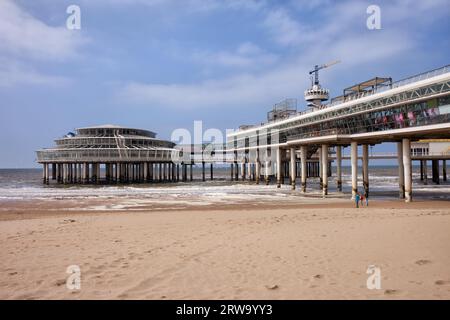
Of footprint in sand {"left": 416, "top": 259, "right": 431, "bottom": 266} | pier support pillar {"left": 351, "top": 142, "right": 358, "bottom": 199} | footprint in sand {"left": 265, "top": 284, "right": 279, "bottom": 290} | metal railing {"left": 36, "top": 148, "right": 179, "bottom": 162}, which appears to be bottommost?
footprint in sand {"left": 265, "top": 284, "right": 279, "bottom": 290}

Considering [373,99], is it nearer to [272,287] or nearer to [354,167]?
[354,167]

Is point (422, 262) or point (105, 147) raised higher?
point (105, 147)

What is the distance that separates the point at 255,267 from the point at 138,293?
291 cm

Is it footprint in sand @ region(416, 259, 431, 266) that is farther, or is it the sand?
footprint in sand @ region(416, 259, 431, 266)

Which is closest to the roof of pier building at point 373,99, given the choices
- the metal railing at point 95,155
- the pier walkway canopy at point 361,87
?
the pier walkway canopy at point 361,87

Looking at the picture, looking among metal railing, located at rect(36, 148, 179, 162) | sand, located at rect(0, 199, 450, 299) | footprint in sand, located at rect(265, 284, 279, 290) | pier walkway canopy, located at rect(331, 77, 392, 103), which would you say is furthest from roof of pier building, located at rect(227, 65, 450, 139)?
metal railing, located at rect(36, 148, 179, 162)

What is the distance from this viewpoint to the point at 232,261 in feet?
29.5

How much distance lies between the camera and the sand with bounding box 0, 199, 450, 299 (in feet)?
22.7

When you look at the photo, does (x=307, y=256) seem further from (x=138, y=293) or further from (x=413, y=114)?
(x=413, y=114)

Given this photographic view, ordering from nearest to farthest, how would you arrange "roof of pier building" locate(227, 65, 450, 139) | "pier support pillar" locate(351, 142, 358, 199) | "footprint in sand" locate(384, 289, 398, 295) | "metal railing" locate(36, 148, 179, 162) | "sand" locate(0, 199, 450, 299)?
"footprint in sand" locate(384, 289, 398, 295) < "sand" locate(0, 199, 450, 299) < "roof of pier building" locate(227, 65, 450, 139) < "pier support pillar" locate(351, 142, 358, 199) < "metal railing" locate(36, 148, 179, 162)

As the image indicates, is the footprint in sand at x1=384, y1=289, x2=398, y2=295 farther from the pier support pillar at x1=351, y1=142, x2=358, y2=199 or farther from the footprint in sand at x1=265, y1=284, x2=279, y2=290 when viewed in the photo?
the pier support pillar at x1=351, y1=142, x2=358, y2=199

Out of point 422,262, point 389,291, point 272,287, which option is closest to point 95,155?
point 272,287

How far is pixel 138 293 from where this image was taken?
686cm
